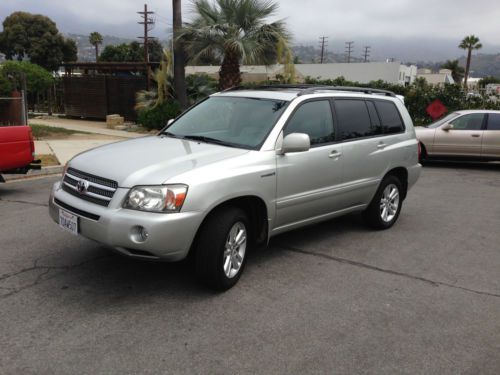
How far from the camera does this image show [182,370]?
124 inches

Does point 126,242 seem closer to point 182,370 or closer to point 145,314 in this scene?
point 145,314

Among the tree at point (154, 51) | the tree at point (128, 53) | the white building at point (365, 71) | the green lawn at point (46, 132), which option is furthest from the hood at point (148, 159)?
the tree at point (154, 51)

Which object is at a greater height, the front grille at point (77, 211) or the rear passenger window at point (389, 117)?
the rear passenger window at point (389, 117)

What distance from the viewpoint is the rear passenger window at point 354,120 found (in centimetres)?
564

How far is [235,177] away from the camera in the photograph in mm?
4238

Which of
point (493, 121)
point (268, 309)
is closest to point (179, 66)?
point (493, 121)

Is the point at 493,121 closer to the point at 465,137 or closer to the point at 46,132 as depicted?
the point at 465,137

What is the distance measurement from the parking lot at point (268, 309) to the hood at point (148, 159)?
1.02 meters

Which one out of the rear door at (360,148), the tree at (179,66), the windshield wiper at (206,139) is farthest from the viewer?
the tree at (179,66)

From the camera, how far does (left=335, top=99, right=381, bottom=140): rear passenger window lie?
18.5 ft

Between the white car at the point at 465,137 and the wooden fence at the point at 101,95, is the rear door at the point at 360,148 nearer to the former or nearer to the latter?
the white car at the point at 465,137

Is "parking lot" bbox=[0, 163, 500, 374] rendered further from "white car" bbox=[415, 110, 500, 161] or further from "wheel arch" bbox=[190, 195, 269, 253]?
"white car" bbox=[415, 110, 500, 161]

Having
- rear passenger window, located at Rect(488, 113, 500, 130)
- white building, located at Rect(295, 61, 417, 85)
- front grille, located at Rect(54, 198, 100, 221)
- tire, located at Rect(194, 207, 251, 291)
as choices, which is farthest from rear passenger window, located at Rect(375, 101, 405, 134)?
white building, located at Rect(295, 61, 417, 85)

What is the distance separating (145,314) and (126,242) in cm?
58
